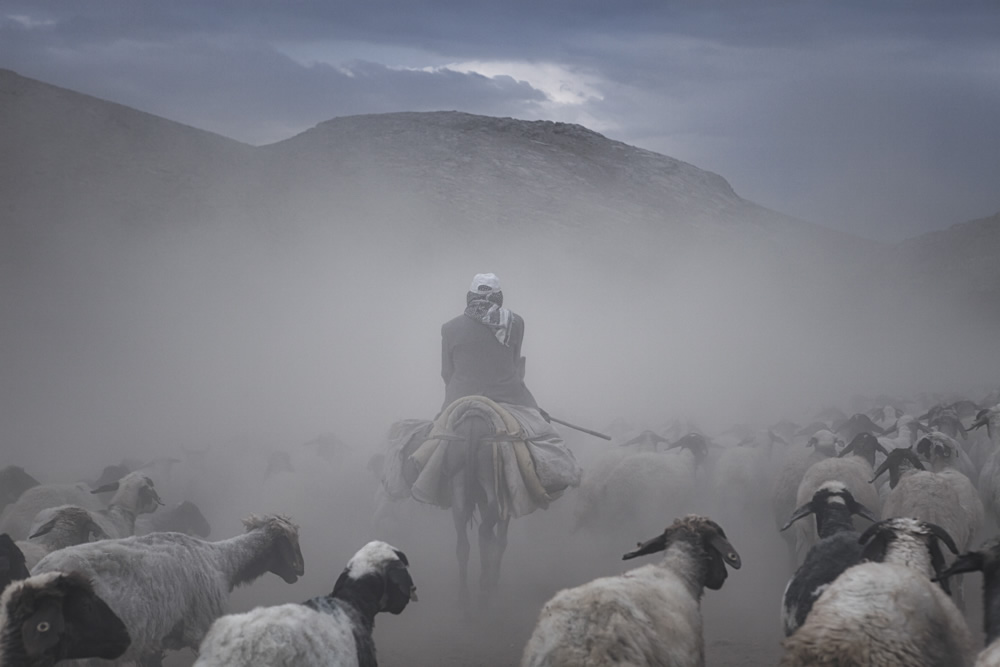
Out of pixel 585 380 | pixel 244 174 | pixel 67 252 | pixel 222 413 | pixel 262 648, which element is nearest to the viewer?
pixel 262 648

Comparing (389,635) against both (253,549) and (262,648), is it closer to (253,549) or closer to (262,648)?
(253,549)

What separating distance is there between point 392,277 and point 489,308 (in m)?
27.8

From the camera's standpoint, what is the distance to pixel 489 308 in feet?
28.8

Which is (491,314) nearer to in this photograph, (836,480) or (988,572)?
(836,480)

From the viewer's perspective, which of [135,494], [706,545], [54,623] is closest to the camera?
[54,623]

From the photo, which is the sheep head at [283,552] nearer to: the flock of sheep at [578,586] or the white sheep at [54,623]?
the flock of sheep at [578,586]

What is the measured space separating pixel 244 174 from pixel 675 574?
3427cm

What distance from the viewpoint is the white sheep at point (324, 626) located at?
3.74 m

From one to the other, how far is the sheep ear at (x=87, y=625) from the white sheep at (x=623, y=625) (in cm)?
192

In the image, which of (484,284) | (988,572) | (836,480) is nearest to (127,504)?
(484,284)

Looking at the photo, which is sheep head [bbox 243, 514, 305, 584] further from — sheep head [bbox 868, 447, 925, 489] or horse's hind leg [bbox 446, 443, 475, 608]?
sheep head [bbox 868, 447, 925, 489]

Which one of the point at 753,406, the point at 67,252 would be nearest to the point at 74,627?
the point at 753,406

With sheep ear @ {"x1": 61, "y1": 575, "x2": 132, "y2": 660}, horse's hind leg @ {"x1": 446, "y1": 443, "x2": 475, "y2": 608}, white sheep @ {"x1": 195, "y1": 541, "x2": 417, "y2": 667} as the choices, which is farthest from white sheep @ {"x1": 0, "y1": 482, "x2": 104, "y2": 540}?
white sheep @ {"x1": 195, "y1": 541, "x2": 417, "y2": 667}

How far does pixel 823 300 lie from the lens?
49281 millimetres
